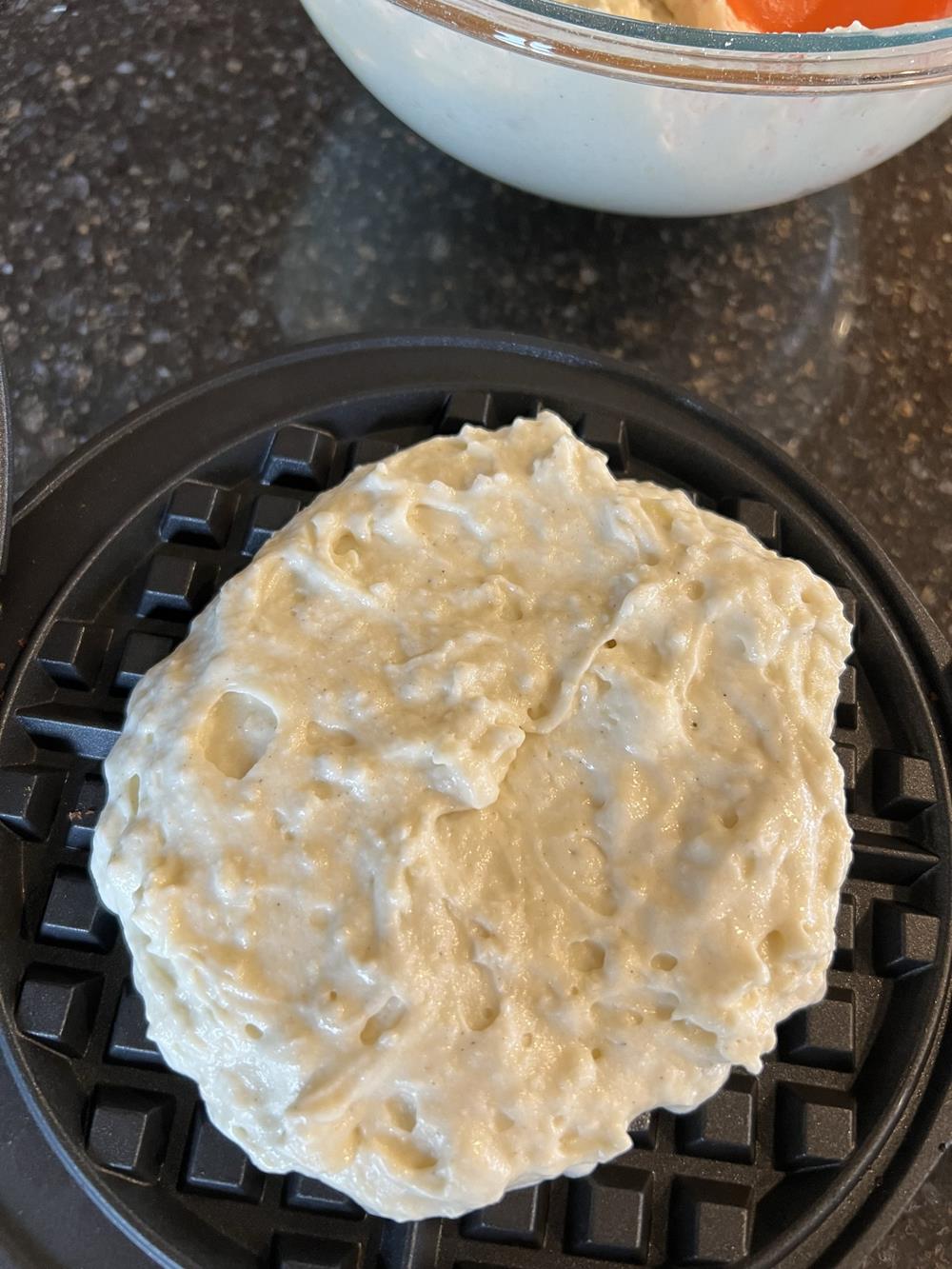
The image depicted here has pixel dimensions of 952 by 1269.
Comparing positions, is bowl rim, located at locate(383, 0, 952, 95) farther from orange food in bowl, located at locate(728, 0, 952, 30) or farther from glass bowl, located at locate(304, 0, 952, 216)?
orange food in bowl, located at locate(728, 0, 952, 30)

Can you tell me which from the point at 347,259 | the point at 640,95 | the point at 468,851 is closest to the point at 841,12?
the point at 640,95

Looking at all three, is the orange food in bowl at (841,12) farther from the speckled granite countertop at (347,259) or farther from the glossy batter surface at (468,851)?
the glossy batter surface at (468,851)

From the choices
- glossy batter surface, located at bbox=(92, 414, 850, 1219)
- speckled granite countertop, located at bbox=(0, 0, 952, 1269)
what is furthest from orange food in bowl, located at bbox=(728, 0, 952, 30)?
glossy batter surface, located at bbox=(92, 414, 850, 1219)

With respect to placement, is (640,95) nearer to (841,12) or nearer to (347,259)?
(841,12)

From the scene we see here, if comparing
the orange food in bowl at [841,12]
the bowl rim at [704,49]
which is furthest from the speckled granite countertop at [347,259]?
the bowl rim at [704,49]

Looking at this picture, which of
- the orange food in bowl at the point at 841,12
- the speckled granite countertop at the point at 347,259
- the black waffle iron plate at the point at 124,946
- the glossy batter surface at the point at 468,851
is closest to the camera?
the glossy batter surface at the point at 468,851

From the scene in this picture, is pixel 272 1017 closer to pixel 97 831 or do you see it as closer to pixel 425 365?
pixel 97 831

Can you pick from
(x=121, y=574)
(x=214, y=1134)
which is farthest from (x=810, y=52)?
(x=214, y=1134)
